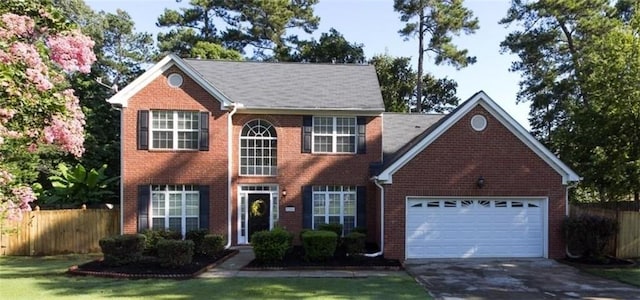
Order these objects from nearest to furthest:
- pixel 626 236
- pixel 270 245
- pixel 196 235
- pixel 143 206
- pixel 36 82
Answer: pixel 36 82 < pixel 270 245 < pixel 626 236 < pixel 196 235 < pixel 143 206

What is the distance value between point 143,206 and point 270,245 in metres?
5.78

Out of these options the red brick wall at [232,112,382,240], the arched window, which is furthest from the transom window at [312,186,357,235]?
the arched window

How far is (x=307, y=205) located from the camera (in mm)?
18781

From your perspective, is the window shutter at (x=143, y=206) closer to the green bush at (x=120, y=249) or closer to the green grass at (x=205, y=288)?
the green bush at (x=120, y=249)

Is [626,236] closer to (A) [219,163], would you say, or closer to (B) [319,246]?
(B) [319,246]

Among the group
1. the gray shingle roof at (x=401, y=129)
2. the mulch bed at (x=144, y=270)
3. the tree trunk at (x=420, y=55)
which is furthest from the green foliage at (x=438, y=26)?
the mulch bed at (x=144, y=270)

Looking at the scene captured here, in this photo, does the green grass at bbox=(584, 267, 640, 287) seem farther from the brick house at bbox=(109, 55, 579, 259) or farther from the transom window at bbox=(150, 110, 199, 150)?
the transom window at bbox=(150, 110, 199, 150)

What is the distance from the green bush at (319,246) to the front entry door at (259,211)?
438 centimetres

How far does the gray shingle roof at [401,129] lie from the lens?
65.8ft

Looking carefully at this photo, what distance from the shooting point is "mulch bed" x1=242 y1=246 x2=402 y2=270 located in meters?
14.2

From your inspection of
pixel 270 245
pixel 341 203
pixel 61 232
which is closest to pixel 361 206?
pixel 341 203

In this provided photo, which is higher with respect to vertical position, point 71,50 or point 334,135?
point 71,50

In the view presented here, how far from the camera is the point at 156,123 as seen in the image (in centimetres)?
1817

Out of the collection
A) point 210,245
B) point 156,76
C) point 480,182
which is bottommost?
point 210,245
